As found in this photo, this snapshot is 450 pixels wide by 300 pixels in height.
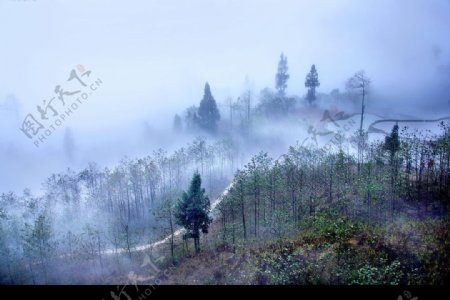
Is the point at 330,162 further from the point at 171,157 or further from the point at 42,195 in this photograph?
the point at 42,195

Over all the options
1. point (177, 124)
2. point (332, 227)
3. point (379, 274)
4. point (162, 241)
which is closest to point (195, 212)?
point (162, 241)

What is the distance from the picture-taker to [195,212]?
4.39 meters

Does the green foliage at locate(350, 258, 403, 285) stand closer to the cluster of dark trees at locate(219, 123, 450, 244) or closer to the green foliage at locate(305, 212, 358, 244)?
the green foliage at locate(305, 212, 358, 244)

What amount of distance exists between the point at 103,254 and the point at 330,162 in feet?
11.8

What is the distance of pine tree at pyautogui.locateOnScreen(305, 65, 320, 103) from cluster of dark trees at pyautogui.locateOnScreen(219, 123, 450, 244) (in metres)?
0.67

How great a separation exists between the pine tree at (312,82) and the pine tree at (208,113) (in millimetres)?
1226

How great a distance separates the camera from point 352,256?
3580 millimetres

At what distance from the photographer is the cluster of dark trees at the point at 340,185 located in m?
3.98

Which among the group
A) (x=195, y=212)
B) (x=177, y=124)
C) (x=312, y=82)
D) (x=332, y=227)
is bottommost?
(x=332, y=227)

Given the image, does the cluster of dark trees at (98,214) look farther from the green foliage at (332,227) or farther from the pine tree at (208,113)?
the green foliage at (332,227)

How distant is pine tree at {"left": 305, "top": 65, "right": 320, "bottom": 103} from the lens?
4293 mm

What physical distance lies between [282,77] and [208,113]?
3.59ft

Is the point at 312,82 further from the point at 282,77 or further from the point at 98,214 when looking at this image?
the point at 98,214

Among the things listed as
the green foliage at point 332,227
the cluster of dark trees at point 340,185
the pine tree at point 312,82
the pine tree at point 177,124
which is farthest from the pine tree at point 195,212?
the pine tree at point 312,82
